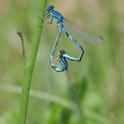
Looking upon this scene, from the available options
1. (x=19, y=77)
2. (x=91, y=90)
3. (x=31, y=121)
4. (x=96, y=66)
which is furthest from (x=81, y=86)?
(x=19, y=77)

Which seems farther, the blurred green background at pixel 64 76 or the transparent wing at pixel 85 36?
the blurred green background at pixel 64 76

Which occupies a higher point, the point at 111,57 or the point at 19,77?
the point at 111,57

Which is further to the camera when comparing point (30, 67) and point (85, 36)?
point (85, 36)

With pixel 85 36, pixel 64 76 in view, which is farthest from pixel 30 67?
pixel 64 76

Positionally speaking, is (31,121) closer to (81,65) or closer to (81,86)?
(81,86)

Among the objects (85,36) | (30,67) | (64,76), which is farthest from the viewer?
(64,76)

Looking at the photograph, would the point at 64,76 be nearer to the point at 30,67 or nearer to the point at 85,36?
the point at 85,36

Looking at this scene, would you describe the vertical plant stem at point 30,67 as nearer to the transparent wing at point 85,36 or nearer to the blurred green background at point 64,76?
the transparent wing at point 85,36

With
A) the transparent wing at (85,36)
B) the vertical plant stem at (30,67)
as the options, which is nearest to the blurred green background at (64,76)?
the transparent wing at (85,36)
